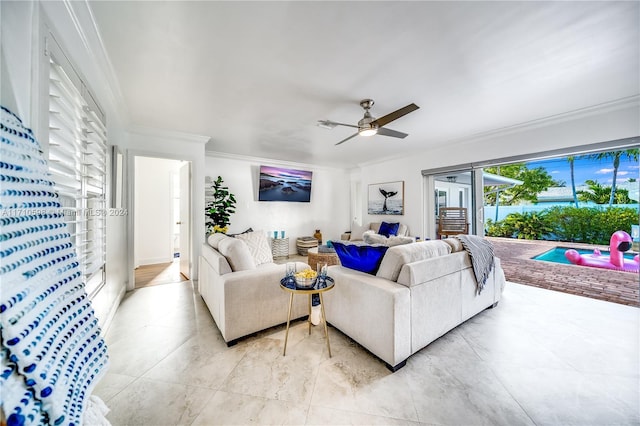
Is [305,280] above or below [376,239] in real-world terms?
below

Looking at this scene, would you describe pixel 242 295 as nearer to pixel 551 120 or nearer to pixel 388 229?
pixel 388 229

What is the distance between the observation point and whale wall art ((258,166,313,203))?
202 inches

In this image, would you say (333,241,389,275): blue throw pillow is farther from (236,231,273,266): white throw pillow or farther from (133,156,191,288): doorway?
(133,156,191,288): doorway

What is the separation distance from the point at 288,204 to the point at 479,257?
4161 mm

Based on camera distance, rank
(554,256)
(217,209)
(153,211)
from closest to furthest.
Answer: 1. (217,209)
2. (554,256)
3. (153,211)

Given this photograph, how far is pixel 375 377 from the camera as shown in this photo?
5.04ft

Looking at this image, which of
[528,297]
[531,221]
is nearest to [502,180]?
[531,221]

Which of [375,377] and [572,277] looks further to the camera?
[572,277]

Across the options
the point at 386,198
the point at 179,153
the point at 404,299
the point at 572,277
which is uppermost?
the point at 179,153

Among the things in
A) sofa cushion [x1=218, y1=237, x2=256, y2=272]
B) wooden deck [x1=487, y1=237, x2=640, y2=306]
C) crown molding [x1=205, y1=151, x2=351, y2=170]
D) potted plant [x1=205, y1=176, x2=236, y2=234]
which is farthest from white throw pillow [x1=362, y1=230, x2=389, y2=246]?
crown molding [x1=205, y1=151, x2=351, y2=170]

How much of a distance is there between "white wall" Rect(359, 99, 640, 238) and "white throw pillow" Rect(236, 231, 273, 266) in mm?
3165

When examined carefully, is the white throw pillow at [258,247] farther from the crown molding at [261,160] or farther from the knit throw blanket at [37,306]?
the crown molding at [261,160]

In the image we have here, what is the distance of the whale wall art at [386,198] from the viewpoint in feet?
16.3

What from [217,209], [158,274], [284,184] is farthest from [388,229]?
[158,274]
